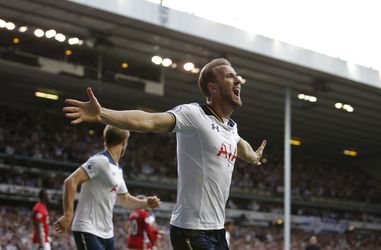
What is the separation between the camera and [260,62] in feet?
81.5

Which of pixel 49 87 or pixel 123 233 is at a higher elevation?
pixel 49 87

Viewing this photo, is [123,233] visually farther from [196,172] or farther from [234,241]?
[196,172]

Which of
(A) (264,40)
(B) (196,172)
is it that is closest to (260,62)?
(A) (264,40)

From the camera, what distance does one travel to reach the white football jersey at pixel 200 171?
189 inches

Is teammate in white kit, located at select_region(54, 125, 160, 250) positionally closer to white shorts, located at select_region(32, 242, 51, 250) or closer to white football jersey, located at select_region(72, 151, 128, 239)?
white football jersey, located at select_region(72, 151, 128, 239)

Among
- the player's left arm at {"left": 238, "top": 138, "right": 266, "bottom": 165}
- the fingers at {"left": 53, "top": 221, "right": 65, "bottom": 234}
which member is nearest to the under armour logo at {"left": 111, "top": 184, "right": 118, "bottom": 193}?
the fingers at {"left": 53, "top": 221, "right": 65, "bottom": 234}

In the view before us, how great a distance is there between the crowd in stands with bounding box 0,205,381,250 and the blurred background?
0.25 feet

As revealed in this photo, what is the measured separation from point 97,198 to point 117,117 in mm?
2982

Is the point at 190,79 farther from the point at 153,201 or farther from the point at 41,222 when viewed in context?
the point at 153,201

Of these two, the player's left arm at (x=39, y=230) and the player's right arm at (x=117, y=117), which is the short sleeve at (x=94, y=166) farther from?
the player's left arm at (x=39, y=230)

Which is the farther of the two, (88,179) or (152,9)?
(152,9)

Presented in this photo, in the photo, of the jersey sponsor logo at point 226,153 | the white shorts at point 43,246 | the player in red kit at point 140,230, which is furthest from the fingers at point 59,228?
the player in red kit at point 140,230

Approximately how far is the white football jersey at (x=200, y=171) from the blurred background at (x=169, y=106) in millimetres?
15321

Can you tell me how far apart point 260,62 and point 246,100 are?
6511 mm
